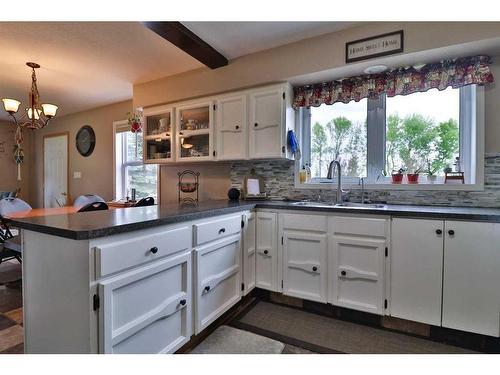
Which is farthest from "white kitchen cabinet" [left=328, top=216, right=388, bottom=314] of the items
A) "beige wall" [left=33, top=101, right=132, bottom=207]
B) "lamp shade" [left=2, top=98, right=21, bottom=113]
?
"beige wall" [left=33, top=101, right=132, bottom=207]

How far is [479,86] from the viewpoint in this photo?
1929 millimetres

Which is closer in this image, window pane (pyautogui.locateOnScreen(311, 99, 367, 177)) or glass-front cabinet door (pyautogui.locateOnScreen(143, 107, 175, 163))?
window pane (pyautogui.locateOnScreen(311, 99, 367, 177))

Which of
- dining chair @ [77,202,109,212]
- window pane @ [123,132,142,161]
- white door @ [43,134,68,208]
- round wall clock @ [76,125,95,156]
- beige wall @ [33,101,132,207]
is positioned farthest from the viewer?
white door @ [43,134,68,208]

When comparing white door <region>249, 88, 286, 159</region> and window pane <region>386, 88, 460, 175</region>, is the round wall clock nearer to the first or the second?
white door <region>249, 88, 286, 159</region>

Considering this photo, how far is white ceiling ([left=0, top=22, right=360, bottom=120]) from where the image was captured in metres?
2.04

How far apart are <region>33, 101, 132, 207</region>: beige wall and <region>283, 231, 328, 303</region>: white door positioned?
323cm

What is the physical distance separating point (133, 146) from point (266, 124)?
251cm

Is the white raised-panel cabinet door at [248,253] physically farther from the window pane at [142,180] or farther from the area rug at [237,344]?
the window pane at [142,180]

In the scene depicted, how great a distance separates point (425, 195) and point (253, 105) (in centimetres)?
163

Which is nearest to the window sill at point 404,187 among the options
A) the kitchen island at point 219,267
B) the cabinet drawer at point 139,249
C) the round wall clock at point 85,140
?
the kitchen island at point 219,267

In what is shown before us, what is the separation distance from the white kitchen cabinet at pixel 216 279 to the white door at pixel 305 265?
1.29 ft
